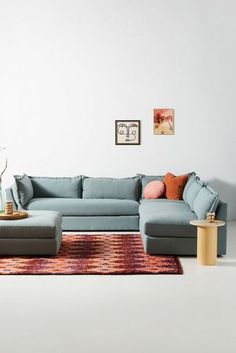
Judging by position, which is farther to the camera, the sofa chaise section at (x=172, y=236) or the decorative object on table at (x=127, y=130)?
the decorative object on table at (x=127, y=130)

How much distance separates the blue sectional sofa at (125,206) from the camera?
6461mm

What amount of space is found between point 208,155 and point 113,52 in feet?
7.30

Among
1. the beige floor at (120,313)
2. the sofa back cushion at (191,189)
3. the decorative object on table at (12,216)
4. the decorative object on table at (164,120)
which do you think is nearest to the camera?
the beige floor at (120,313)

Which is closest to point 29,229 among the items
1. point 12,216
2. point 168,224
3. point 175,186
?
point 12,216

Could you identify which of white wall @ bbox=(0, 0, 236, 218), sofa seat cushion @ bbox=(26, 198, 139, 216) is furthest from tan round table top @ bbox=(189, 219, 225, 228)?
white wall @ bbox=(0, 0, 236, 218)

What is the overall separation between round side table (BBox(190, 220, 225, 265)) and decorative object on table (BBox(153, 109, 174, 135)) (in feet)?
11.2

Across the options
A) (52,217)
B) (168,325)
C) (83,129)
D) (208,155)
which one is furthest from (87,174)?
(168,325)

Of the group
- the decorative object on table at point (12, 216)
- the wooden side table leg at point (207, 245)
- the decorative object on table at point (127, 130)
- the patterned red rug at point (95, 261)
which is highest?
the decorative object on table at point (127, 130)

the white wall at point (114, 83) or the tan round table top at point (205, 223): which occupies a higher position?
the white wall at point (114, 83)

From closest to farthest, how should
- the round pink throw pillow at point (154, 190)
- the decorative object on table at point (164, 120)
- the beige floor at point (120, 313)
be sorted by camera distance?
the beige floor at point (120, 313) → the round pink throw pillow at point (154, 190) → the decorative object on table at point (164, 120)

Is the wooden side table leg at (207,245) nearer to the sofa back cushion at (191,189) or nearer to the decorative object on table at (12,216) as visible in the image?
the sofa back cushion at (191,189)

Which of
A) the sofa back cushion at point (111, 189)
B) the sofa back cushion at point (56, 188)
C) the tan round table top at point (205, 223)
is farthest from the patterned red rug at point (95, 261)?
the sofa back cushion at point (56, 188)

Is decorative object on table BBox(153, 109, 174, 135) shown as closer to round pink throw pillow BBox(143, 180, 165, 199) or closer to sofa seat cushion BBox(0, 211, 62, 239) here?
round pink throw pillow BBox(143, 180, 165, 199)

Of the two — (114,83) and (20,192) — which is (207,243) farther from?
(114,83)
